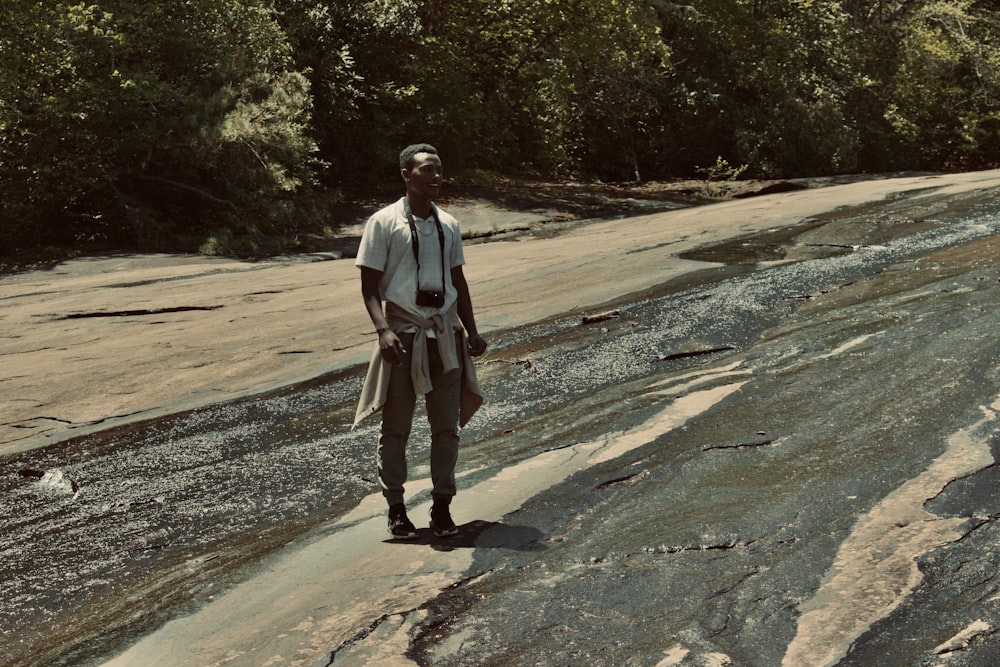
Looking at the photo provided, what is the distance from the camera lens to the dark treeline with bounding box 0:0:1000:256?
17.5 metres

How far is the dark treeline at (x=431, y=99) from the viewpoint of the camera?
57.3 feet

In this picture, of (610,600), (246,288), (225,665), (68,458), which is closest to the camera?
(225,665)

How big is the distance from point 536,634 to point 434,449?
125cm

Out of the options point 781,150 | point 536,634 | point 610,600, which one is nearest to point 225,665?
point 536,634

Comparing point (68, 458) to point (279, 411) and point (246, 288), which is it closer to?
point (279, 411)

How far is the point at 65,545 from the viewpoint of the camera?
6.15 metres

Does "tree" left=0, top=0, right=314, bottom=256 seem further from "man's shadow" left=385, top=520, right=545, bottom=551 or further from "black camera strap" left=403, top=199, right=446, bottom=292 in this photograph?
"man's shadow" left=385, top=520, right=545, bottom=551

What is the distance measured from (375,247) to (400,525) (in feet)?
4.37

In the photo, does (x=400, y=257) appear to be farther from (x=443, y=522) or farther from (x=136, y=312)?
(x=136, y=312)

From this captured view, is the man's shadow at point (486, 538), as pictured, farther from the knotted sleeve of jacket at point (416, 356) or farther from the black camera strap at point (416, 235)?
the black camera strap at point (416, 235)

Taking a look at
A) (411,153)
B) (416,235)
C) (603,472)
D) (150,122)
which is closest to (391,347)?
(416,235)

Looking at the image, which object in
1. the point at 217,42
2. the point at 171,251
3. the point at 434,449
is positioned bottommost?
the point at 434,449

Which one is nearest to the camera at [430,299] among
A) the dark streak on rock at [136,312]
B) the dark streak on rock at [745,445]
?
the dark streak on rock at [745,445]

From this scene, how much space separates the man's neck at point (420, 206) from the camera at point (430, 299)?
36cm
